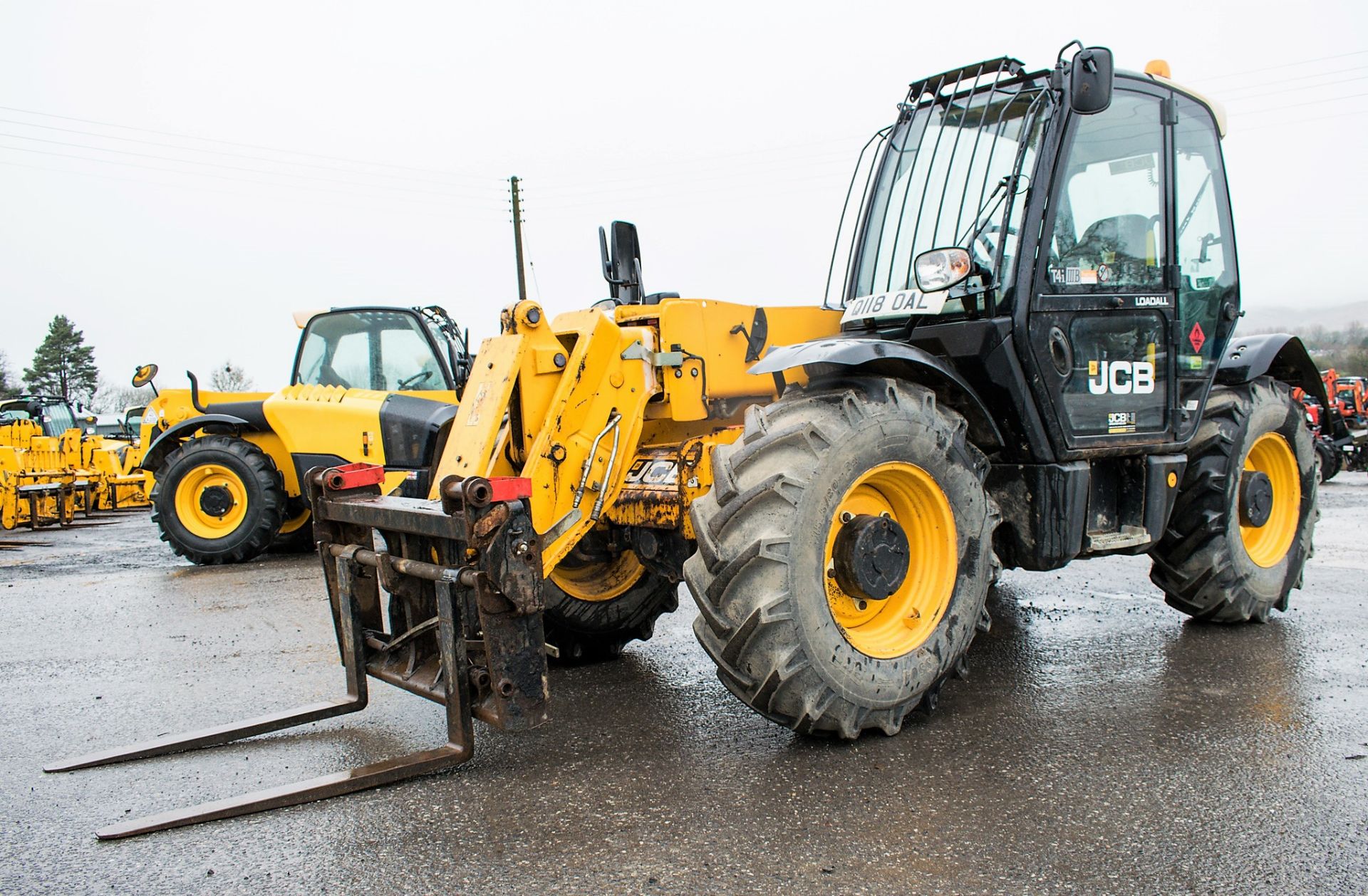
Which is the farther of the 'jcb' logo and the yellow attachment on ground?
the yellow attachment on ground

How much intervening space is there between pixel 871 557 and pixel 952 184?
76.7 inches

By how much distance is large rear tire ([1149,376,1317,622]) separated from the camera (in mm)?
5152

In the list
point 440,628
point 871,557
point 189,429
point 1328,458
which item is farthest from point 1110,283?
point 1328,458

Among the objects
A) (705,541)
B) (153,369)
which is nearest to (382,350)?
(153,369)

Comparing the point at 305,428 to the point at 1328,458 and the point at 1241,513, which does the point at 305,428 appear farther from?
the point at 1328,458

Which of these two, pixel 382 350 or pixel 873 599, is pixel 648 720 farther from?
pixel 382 350

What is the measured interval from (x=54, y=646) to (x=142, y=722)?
2.24 m

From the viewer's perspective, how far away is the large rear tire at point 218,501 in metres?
9.77

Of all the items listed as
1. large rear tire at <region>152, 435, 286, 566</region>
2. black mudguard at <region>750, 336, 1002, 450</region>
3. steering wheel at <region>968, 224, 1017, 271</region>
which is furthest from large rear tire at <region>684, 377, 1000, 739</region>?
large rear tire at <region>152, 435, 286, 566</region>

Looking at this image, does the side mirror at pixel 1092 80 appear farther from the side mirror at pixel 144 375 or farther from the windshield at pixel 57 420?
the windshield at pixel 57 420

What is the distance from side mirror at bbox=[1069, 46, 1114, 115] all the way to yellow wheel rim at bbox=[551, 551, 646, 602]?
2.84 m

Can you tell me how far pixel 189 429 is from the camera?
406 inches

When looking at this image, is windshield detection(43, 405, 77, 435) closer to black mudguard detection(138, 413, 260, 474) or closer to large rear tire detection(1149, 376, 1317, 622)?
black mudguard detection(138, 413, 260, 474)

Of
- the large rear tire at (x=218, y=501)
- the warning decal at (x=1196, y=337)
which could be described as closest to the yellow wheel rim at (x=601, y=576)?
the warning decal at (x=1196, y=337)
